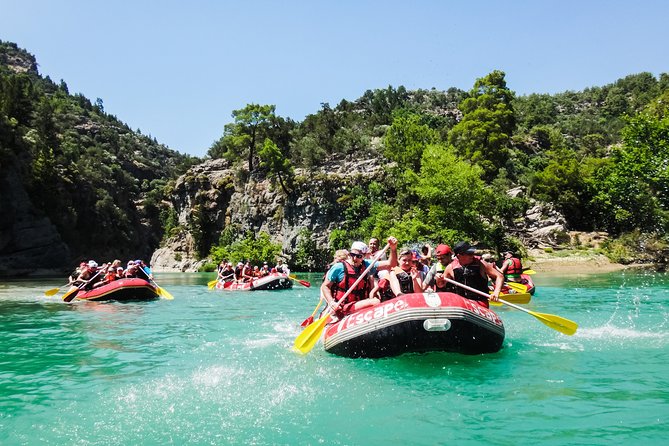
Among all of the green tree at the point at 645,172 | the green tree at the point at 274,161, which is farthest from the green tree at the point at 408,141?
the green tree at the point at 645,172

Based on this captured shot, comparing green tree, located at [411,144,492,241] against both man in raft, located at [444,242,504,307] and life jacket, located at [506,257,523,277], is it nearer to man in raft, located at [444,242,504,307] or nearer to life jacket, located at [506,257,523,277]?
life jacket, located at [506,257,523,277]

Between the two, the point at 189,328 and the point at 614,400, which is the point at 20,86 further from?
the point at 614,400

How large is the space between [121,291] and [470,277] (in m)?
13.7

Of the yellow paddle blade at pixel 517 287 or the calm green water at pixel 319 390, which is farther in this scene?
the yellow paddle blade at pixel 517 287

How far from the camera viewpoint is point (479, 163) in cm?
5106

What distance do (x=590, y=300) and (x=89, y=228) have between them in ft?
212

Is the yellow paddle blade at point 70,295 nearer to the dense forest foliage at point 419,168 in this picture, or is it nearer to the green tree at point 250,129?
the dense forest foliage at point 419,168

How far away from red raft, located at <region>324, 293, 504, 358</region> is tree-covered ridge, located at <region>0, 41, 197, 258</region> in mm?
52902

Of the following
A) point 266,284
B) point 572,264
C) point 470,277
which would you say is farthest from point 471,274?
point 572,264

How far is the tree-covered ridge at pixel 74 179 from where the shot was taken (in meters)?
54.7

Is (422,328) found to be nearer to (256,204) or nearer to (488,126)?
(488,126)

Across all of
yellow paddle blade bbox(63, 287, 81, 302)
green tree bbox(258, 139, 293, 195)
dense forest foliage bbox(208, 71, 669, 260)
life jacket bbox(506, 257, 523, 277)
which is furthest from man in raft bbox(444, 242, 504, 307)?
green tree bbox(258, 139, 293, 195)

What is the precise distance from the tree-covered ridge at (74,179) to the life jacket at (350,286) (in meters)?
51.7

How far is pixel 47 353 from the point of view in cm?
902
